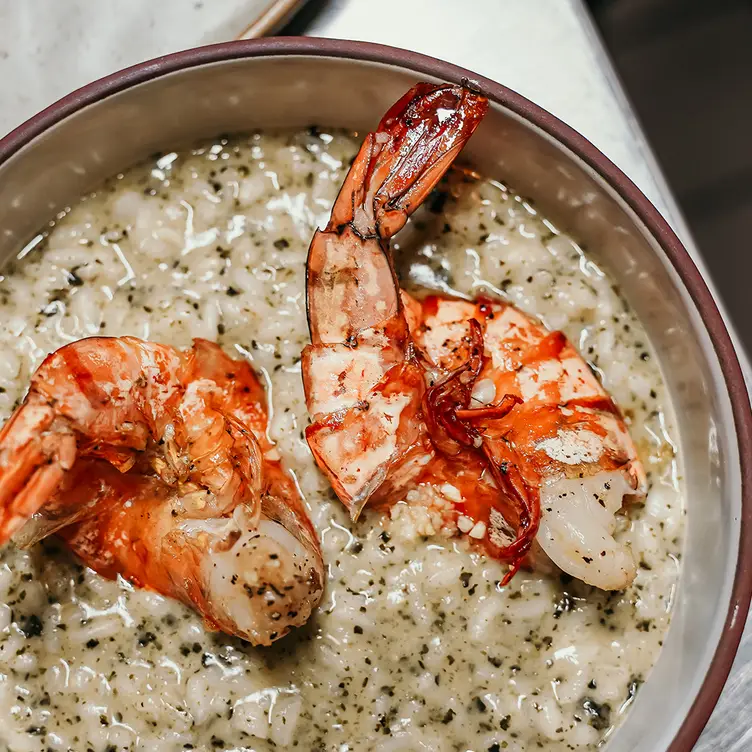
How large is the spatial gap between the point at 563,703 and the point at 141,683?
24.9 inches

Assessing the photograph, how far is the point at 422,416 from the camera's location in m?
1.23

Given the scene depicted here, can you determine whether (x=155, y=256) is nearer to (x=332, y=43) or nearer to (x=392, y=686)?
(x=332, y=43)

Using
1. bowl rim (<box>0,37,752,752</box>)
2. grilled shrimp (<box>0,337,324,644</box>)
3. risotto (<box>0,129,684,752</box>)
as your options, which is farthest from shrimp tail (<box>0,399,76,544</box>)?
bowl rim (<box>0,37,752,752</box>)

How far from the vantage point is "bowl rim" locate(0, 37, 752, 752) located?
117 centimetres

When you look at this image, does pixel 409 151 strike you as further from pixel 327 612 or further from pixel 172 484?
→ pixel 327 612

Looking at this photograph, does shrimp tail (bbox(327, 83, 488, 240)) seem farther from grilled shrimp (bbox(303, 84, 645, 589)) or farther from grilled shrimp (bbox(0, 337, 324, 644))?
grilled shrimp (bbox(0, 337, 324, 644))

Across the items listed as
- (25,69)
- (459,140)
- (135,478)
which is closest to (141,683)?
(135,478)

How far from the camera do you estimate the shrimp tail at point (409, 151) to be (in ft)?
3.93

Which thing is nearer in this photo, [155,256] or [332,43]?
[332,43]

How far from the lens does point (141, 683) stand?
1.28m

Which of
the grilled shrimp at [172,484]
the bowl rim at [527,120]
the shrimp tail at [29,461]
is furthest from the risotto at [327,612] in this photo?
the shrimp tail at [29,461]

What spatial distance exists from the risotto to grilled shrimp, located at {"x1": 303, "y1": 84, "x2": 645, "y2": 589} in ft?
0.33

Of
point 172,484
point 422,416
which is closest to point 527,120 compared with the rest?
point 422,416

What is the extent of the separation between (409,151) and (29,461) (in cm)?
65
